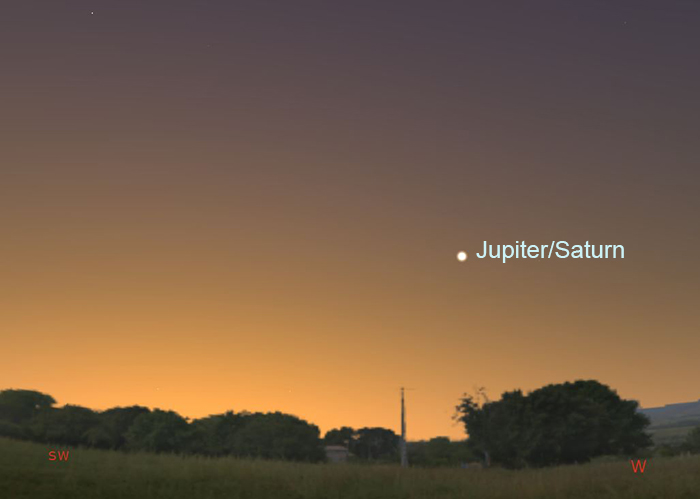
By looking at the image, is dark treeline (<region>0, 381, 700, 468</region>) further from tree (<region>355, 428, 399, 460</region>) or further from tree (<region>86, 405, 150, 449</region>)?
tree (<region>355, 428, 399, 460</region>)

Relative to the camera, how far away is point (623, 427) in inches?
3324

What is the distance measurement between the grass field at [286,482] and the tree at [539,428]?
31.5 meters

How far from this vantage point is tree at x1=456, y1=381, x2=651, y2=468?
7119 cm

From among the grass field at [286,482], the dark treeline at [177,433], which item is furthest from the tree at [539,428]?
the grass field at [286,482]

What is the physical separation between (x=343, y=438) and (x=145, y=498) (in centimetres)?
13245

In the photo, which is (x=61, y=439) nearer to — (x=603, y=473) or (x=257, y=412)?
(x=257, y=412)

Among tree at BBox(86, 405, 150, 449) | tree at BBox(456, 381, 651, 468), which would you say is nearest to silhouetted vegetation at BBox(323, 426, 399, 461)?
tree at BBox(86, 405, 150, 449)

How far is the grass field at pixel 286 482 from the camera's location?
3153cm

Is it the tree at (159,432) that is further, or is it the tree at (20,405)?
the tree at (20,405)

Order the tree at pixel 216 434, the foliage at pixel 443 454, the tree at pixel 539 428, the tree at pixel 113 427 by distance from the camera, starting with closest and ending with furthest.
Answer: the tree at pixel 539 428 < the tree at pixel 113 427 < the tree at pixel 216 434 < the foliage at pixel 443 454

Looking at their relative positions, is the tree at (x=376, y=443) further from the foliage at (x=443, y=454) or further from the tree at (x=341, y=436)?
the foliage at (x=443, y=454)

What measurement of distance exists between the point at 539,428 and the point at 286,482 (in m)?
43.0

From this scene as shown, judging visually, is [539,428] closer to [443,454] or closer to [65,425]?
[443,454]

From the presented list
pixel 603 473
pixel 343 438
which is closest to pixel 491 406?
pixel 603 473
